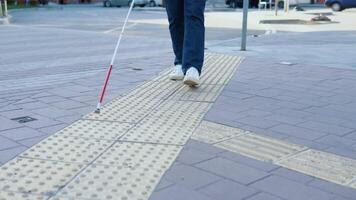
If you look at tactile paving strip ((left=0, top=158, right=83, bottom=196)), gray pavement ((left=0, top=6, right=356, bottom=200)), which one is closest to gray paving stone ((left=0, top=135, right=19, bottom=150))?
gray pavement ((left=0, top=6, right=356, bottom=200))

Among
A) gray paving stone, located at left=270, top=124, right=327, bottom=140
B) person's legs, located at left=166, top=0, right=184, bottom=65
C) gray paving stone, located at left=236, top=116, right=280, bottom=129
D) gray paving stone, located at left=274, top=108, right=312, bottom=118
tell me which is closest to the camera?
gray paving stone, located at left=270, top=124, right=327, bottom=140

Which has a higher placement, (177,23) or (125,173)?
(177,23)

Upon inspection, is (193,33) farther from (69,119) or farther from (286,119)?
(69,119)

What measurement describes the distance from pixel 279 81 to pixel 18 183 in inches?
148

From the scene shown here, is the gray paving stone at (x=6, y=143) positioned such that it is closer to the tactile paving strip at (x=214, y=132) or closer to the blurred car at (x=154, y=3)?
the tactile paving strip at (x=214, y=132)

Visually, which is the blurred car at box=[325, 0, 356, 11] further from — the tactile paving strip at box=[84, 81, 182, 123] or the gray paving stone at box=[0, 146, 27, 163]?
the gray paving stone at box=[0, 146, 27, 163]

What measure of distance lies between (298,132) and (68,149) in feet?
5.76

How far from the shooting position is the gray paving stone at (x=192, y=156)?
10.2 ft

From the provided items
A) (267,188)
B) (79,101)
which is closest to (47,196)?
(267,188)

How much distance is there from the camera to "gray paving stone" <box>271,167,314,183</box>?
2.86 m

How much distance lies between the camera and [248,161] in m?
3.12

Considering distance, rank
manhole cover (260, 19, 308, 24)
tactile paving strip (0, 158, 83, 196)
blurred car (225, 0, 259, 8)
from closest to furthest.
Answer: tactile paving strip (0, 158, 83, 196) → manhole cover (260, 19, 308, 24) → blurred car (225, 0, 259, 8)

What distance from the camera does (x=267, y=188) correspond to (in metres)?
2.72

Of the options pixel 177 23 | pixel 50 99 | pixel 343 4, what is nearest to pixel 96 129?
pixel 50 99
